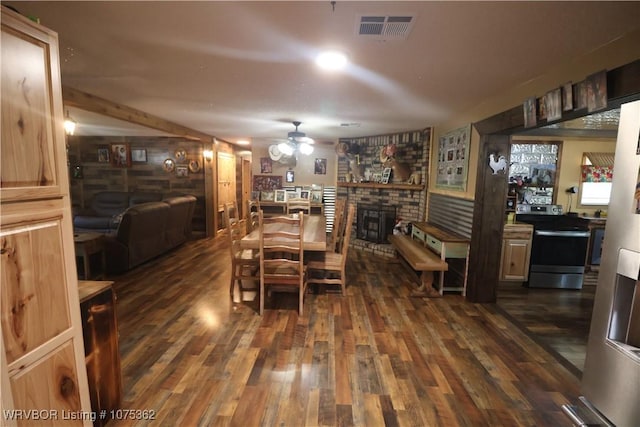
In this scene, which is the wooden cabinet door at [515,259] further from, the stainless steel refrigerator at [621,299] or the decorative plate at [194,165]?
Result: the decorative plate at [194,165]

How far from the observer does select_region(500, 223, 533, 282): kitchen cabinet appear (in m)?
3.82

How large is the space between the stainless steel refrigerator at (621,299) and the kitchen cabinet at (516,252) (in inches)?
111

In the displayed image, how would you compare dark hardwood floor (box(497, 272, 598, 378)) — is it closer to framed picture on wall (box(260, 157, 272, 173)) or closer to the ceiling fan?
the ceiling fan

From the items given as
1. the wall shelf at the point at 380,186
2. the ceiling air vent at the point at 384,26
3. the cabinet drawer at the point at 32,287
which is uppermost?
the ceiling air vent at the point at 384,26

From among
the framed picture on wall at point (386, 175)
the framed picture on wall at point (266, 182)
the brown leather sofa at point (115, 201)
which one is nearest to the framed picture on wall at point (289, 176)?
the framed picture on wall at point (266, 182)

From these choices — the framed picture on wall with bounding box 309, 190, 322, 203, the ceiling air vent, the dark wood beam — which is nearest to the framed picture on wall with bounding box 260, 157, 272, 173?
the framed picture on wall with bounding box 309, 190, 322, 203

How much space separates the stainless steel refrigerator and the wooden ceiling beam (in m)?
4.13

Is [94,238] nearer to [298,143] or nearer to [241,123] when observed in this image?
[241,123]

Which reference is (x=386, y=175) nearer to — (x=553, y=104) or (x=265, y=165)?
(x=265, y=165)

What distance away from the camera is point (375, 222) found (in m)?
5.73

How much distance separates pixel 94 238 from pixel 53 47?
3.35 metres

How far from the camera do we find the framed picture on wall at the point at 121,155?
6.70 meters

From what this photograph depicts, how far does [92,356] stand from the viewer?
1.51m

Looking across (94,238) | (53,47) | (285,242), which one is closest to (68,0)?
(53,47)
